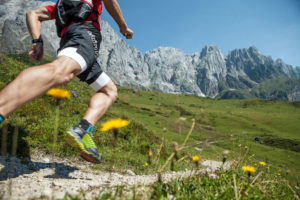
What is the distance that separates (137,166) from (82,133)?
11.7 feet

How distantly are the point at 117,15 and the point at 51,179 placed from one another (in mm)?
3529

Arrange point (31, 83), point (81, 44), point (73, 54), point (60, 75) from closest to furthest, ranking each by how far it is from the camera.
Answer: point (31, 83), point (60, 75), point (73, 54), point (81, 44)

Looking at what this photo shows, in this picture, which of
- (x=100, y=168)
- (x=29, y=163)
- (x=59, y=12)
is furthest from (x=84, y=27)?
(x=100, y=168)

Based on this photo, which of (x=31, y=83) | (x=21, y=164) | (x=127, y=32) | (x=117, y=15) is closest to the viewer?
(x=31, y=83)

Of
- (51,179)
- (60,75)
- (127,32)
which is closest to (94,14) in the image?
(127,32)

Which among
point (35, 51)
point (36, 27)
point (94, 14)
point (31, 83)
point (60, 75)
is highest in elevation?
point (94, 14)

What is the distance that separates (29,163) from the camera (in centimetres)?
468

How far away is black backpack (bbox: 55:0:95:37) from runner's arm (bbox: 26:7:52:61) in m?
0.48

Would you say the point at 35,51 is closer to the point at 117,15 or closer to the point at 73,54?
the point at 73,54

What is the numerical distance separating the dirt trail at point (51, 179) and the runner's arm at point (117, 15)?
Result: 323 cm

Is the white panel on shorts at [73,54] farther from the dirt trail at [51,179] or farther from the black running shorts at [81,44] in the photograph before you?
the dirt trail at [51,179]

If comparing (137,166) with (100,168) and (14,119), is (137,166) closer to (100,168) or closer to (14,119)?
(100,168)

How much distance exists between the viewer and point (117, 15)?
4.64 m

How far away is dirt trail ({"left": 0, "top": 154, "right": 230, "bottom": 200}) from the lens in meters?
2.61
